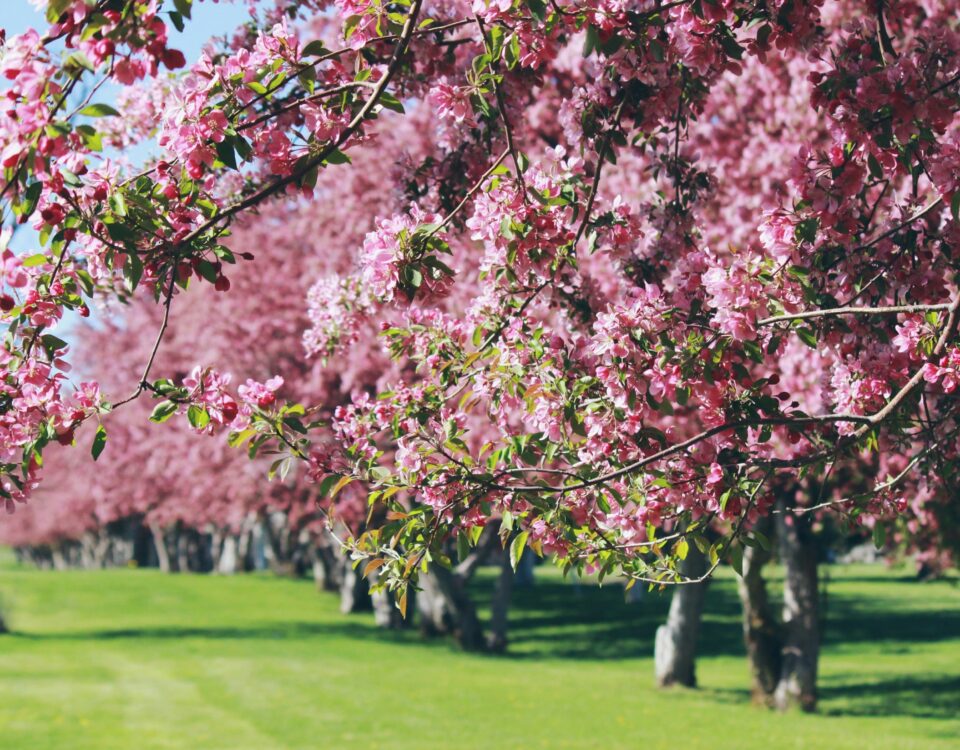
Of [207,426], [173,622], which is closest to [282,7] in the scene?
[207,426]

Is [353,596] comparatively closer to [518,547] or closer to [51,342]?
[518,547]

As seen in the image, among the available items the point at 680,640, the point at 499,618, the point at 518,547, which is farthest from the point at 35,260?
the point at 499,618

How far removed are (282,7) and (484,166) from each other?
7.31 ft

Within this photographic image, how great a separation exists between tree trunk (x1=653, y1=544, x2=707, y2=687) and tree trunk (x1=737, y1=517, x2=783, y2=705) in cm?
142

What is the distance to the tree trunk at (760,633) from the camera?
19.0 m

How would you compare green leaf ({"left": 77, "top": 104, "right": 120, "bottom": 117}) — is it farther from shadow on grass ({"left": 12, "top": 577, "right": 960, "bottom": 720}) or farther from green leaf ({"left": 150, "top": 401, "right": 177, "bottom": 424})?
shadow on grass ({"left": 12, "top": 577, "right": 960, "bottom": 720})

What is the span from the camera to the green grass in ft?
54.7

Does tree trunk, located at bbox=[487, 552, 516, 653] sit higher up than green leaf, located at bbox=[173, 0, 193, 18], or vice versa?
green leaf, located at bbox=[173, 0, 193, 18]

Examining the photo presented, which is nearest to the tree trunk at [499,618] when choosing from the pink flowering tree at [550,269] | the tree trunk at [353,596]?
the tree trunk at [353,596]

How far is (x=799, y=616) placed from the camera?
18.7 metres

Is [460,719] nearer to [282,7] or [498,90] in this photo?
[282,7]

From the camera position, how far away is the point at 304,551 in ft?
220

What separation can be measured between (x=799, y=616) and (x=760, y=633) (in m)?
0.81

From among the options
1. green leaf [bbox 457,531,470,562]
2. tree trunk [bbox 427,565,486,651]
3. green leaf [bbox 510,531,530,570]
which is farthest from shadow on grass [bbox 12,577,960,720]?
green leaf [bbox 457,531,470,562]
